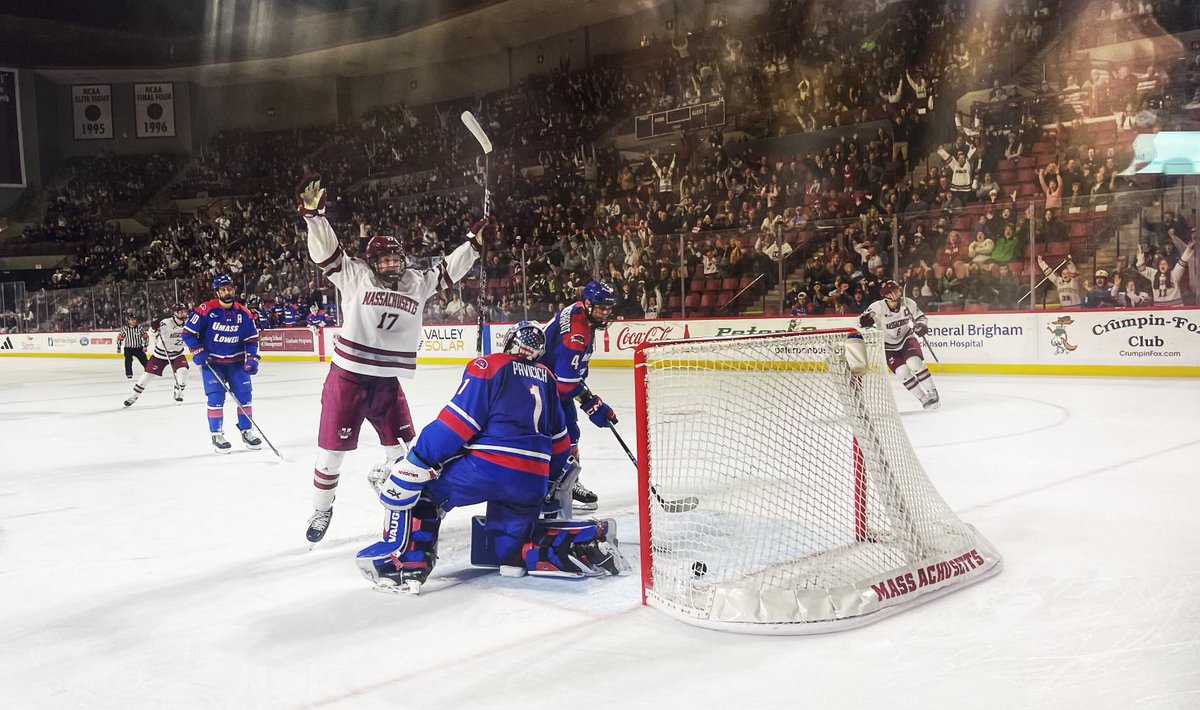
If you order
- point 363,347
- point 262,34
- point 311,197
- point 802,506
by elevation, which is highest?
point 262,34

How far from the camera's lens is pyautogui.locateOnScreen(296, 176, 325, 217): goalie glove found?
15.2 ft

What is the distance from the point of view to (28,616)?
12.5 feet

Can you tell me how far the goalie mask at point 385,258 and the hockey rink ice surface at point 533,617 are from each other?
136cm

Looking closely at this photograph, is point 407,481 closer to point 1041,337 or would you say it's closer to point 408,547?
point 408,547

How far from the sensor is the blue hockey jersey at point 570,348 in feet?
16.5

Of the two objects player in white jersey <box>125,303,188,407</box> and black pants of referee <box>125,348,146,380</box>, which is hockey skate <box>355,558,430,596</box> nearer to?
player in white jersey <box>125,303,188,407</box>

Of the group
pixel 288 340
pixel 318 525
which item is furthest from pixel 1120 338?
pixel 288 340

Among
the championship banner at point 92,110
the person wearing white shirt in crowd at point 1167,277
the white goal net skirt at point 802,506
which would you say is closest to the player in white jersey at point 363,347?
the white goal net skirt at point 802,506

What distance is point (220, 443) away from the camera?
8.27 metres

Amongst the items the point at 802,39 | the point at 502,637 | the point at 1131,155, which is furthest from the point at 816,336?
the point at 802,39

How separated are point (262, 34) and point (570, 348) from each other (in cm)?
2698

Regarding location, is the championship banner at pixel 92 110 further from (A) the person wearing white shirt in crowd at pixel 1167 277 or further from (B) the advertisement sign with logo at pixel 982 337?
(A) the person wearing white shirt in crowd at pixel 1167 277

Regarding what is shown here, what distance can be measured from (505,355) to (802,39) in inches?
670

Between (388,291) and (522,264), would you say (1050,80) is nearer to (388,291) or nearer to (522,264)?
(522,264)
